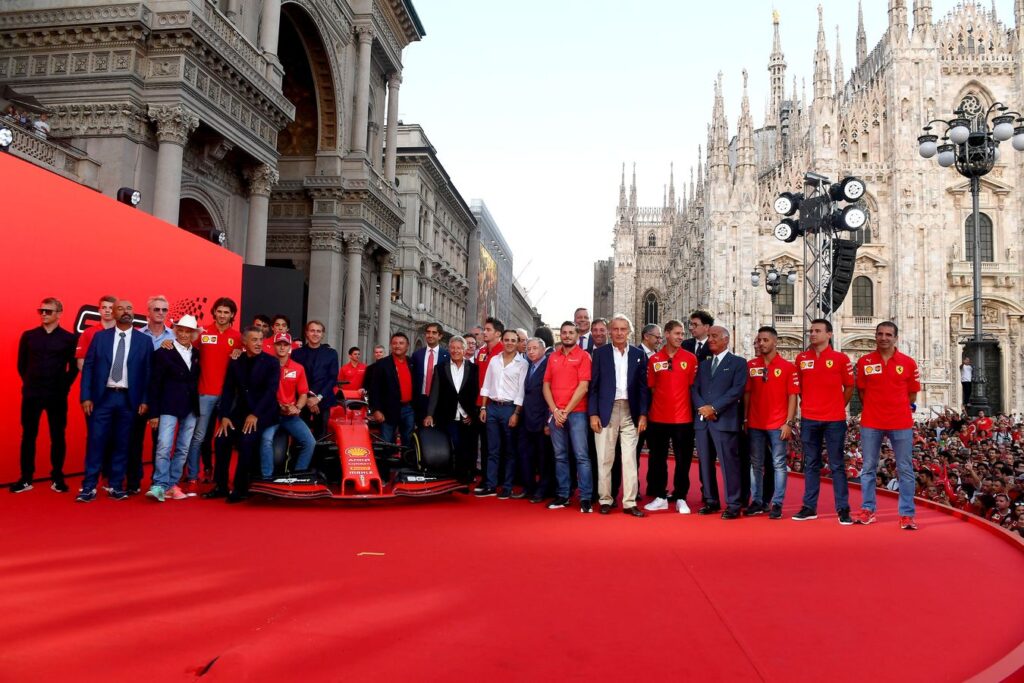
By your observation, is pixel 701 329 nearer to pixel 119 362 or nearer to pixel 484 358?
pixel 484 358

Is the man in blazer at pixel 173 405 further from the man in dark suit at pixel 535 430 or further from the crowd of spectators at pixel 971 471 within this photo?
the crowd of spectators at pixel 971 471

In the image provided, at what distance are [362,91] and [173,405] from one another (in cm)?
1994

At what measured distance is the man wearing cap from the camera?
7.24m

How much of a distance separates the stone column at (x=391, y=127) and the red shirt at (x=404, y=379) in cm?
2064

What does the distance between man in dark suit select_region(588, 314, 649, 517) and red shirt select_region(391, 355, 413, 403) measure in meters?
2.69

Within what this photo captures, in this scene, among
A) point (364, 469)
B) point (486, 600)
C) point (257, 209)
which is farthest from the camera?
point (257, 209)

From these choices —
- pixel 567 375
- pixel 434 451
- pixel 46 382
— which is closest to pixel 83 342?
pixel 46 382

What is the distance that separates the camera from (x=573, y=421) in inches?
290

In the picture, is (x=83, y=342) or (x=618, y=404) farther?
(x=83, y=342)

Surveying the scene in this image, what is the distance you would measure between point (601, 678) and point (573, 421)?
4.53 metres

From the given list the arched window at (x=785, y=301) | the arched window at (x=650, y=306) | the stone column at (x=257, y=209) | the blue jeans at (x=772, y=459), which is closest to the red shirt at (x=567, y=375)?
the blue jeans at (x=772, y=459)

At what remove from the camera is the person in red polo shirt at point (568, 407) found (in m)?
7.20

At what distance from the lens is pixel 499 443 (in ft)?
26.9

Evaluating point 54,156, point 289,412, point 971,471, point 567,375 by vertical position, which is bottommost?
point 971,471
